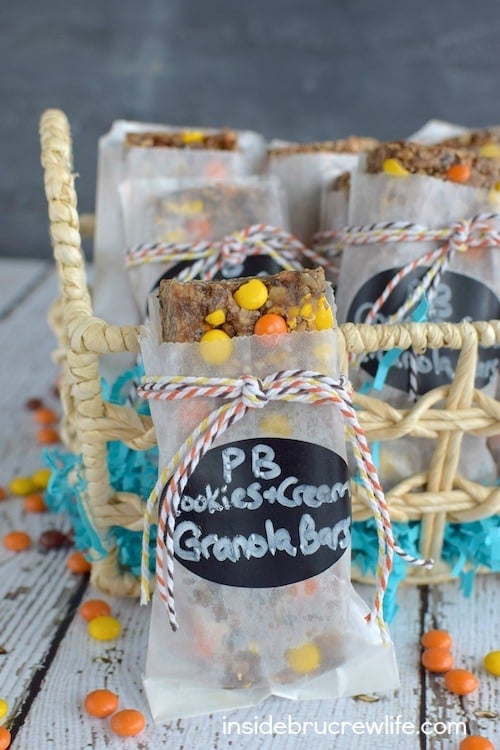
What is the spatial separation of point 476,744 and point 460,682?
0.22 feet

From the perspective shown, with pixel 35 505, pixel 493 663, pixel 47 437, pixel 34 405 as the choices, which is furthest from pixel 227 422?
pixel 34 405

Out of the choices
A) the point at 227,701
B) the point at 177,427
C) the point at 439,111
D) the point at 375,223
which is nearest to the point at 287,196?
the point at 375,223

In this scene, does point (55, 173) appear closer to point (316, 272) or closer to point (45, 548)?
point (316, 272)

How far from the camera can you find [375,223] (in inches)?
29.5

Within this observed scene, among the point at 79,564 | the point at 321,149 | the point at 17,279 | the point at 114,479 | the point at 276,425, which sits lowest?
the point at 17,279

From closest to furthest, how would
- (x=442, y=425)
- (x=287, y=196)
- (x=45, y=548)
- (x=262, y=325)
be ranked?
1. (x=262, y=325)
2. (x=442, y=425)
3. (x=45, y=548)
4. (x=287, y=196)

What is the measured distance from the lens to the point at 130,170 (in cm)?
95

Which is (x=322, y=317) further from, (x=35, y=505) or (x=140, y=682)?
(x=35, y=505)

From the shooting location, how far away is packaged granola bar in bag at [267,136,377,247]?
944mm

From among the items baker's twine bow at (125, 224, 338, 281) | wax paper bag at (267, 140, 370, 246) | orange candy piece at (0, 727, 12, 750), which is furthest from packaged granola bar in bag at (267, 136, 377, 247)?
orange candy piece at (0, 727, 12, 750)

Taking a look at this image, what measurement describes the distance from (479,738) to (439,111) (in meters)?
1.63

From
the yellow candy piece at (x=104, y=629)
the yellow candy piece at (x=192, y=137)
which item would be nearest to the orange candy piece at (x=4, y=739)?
the yellow candy piece at (x=104, y=629)

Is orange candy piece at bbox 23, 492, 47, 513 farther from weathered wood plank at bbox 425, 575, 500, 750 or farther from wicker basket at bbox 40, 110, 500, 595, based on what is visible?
weathered wood plank at bbox 425, 575, 500, 750

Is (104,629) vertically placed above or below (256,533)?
below
